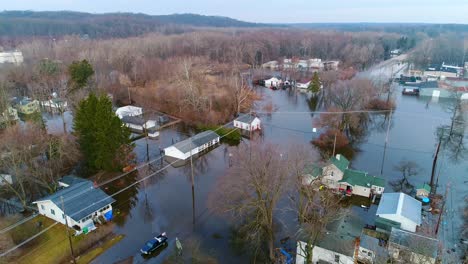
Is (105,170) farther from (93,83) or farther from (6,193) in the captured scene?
(93,83)

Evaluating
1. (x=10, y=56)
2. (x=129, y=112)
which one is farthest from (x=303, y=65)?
(x=10, y=56)

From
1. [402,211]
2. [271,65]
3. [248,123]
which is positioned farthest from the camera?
[271,65]

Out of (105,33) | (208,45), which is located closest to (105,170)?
(208,45)

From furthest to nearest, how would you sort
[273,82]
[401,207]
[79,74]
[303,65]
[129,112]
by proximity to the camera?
1. [303,65]
2. [273,82]
3. [79,74]
4. [129,112]
5. [401,207]

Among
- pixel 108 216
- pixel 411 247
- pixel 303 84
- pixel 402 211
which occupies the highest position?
pixel 303 84

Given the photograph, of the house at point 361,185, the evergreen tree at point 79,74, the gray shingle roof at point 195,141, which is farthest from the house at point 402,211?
the evergreen tree at point 79,74

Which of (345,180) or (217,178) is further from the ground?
Result: (345,180)

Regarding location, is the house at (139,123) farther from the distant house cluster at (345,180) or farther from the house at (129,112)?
the distant house cluster at (345,180)

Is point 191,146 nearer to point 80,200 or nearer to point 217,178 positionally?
point 217,178
